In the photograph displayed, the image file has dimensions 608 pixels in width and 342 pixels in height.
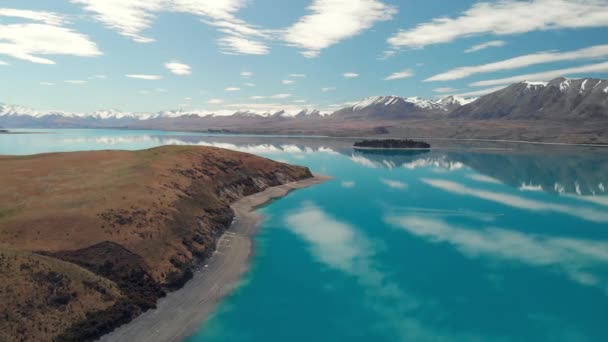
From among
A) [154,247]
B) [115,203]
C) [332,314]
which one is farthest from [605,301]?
[115,203]

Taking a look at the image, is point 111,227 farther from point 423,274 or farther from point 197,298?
point 423,274

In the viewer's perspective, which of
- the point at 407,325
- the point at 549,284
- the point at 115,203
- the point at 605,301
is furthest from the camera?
the point at 115,203

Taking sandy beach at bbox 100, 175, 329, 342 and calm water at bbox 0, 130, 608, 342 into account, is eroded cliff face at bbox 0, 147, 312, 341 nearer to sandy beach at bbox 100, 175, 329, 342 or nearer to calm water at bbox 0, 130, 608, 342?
sandy beach at bbox 100, 175, 329, 342

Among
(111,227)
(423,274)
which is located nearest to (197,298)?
(111,227)

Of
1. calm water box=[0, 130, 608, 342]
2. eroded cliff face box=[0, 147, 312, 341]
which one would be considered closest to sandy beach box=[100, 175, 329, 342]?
eroded cliff face box=[0, 147, 312, 341]

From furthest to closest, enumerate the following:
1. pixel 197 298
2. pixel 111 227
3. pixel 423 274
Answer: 1. pixel 423 274
2. pixel 111 227
3. pixel 197 298

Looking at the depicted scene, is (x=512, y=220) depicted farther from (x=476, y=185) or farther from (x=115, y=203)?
(x=115, y=203)
